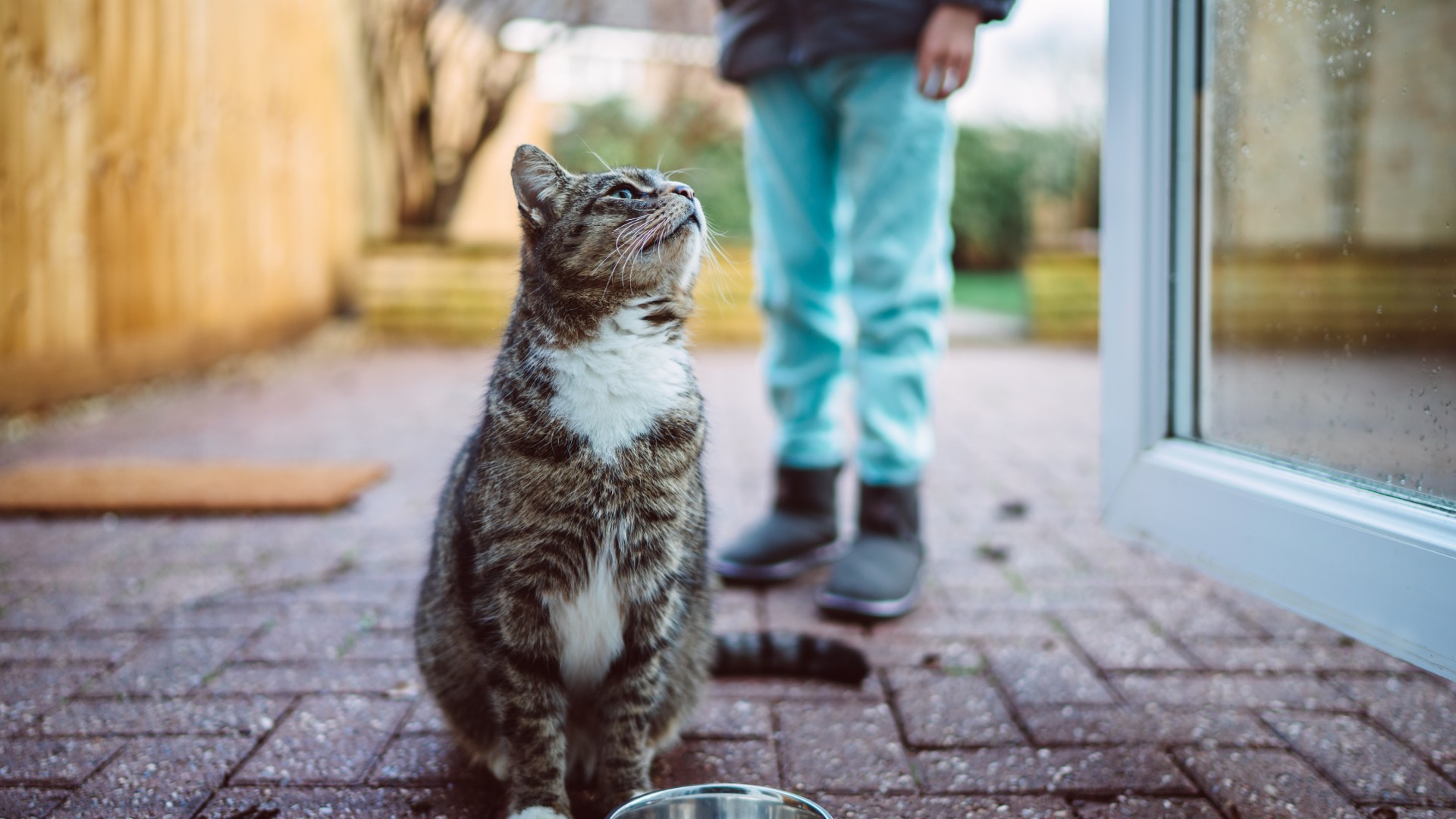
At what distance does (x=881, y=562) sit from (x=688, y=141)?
349 inches

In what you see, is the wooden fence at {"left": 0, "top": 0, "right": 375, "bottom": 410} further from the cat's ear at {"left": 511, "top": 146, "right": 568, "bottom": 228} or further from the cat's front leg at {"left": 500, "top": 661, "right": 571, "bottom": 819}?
the cat's front leg at {"left": 500, "top": 661, "right": 571, "bottom": 819}

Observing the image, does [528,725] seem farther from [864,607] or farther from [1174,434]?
[1174,434]

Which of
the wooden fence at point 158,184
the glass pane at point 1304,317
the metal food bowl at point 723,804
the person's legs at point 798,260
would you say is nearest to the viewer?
the metal food bowl at point 723,804

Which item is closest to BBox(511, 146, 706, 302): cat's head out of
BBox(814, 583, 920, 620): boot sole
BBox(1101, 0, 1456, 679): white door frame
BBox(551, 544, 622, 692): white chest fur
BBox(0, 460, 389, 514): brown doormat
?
BBox(551, 544, 622, 692): white chest fur

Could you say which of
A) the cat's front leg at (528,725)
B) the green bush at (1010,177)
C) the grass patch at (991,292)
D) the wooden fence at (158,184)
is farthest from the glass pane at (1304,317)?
the green bush at (1010,177)

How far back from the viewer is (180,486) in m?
3.36

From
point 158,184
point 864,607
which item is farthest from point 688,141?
point 864,607

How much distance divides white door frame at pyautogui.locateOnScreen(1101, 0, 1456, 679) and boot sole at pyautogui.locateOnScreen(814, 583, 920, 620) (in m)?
0.53

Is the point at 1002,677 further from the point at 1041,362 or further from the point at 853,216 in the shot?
the point at 1041,362

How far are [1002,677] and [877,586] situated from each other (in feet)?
1.34

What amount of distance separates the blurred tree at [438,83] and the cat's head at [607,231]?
7200mm

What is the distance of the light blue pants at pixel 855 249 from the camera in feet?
7.74

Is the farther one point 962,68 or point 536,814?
point 962,68

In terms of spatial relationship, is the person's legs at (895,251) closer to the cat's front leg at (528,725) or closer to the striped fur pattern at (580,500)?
the striped fur pattern at (580,500)
